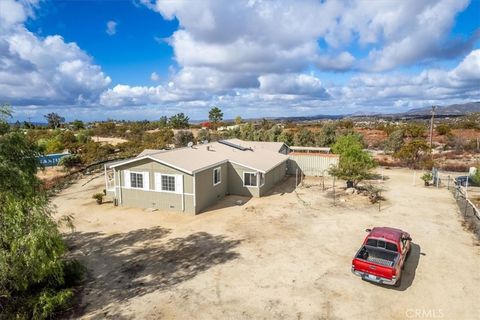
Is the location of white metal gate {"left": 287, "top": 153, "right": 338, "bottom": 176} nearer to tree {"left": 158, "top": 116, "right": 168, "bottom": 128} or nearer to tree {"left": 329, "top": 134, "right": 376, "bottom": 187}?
tree {"left": 329, "top": 134, "right": 376, "bottom": 187}

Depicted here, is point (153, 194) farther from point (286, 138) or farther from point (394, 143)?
point (394, 143)

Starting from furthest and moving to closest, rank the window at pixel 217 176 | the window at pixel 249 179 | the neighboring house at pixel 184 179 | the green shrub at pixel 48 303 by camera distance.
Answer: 1. the window at pixel 249 179
2. the window at pixel 217 176
3. the neighboring house at pixel 184 179
4. the green shrub at pixel 48 303

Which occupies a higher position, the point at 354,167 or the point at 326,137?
the point at 326,137

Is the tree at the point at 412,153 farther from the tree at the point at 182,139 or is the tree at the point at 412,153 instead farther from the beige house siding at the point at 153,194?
the tree at the point at 182,139

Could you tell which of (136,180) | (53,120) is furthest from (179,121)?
(136,180)

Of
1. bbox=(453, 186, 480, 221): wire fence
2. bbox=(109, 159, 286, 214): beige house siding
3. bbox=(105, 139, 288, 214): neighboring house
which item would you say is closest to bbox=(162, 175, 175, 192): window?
bbox=(105, 139, 288, 214): neighboring house

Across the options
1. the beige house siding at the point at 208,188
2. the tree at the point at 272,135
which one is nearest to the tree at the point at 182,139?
the tree at the point at 272,135

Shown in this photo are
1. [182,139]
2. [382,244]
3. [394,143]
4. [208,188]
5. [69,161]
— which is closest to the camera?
[382,244]
